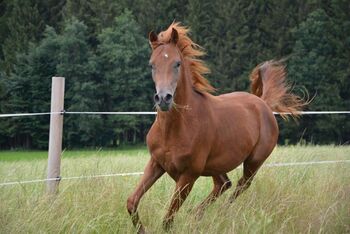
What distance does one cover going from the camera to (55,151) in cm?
564

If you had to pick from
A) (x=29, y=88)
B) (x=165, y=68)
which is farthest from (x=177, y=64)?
(x=29, y=88)

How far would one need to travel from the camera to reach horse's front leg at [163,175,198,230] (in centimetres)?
460

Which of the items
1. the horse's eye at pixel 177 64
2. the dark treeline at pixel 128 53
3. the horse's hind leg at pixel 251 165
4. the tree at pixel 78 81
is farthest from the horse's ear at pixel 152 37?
the tree at pixel 78 81

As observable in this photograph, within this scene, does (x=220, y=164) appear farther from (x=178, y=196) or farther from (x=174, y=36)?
(x=174, y=36)

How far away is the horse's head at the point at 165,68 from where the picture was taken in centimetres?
444

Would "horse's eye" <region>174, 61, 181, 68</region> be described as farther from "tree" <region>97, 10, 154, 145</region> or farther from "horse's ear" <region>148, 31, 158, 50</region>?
"tree" <region>97, 10, 154, 145</region>

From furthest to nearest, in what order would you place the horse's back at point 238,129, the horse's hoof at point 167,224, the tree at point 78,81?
1. the tree at point 78,81
2. the horse's back at point 238,129
3. the horse's hoof at point 167,224

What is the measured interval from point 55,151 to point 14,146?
39.8m

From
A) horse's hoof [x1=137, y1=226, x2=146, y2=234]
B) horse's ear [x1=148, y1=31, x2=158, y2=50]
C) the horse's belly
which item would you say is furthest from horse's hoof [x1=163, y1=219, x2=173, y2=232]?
horse's ear [x1=148, y1=31, x2=158, y2=50]

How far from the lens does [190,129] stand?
198 inches

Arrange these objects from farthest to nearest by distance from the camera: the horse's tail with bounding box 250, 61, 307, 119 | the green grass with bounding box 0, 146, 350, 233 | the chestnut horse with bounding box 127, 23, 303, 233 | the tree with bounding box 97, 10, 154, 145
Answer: the tree with bounding box 97, 10, 154, 145 → the horse's tail with bounding box 250, 61, 307, 119 → the chestnut horse with bounding box 127, 23, 303, 233 → the green grass with bounding box 0, 146, 350, 233

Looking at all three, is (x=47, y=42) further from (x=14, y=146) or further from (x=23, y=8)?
(x=14, y=146)

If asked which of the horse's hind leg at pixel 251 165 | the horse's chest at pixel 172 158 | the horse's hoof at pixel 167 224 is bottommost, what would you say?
the horse's hoof at pixel 167 224

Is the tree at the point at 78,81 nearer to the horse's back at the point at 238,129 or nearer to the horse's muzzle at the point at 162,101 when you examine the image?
the horse's back at the point at 238,129
